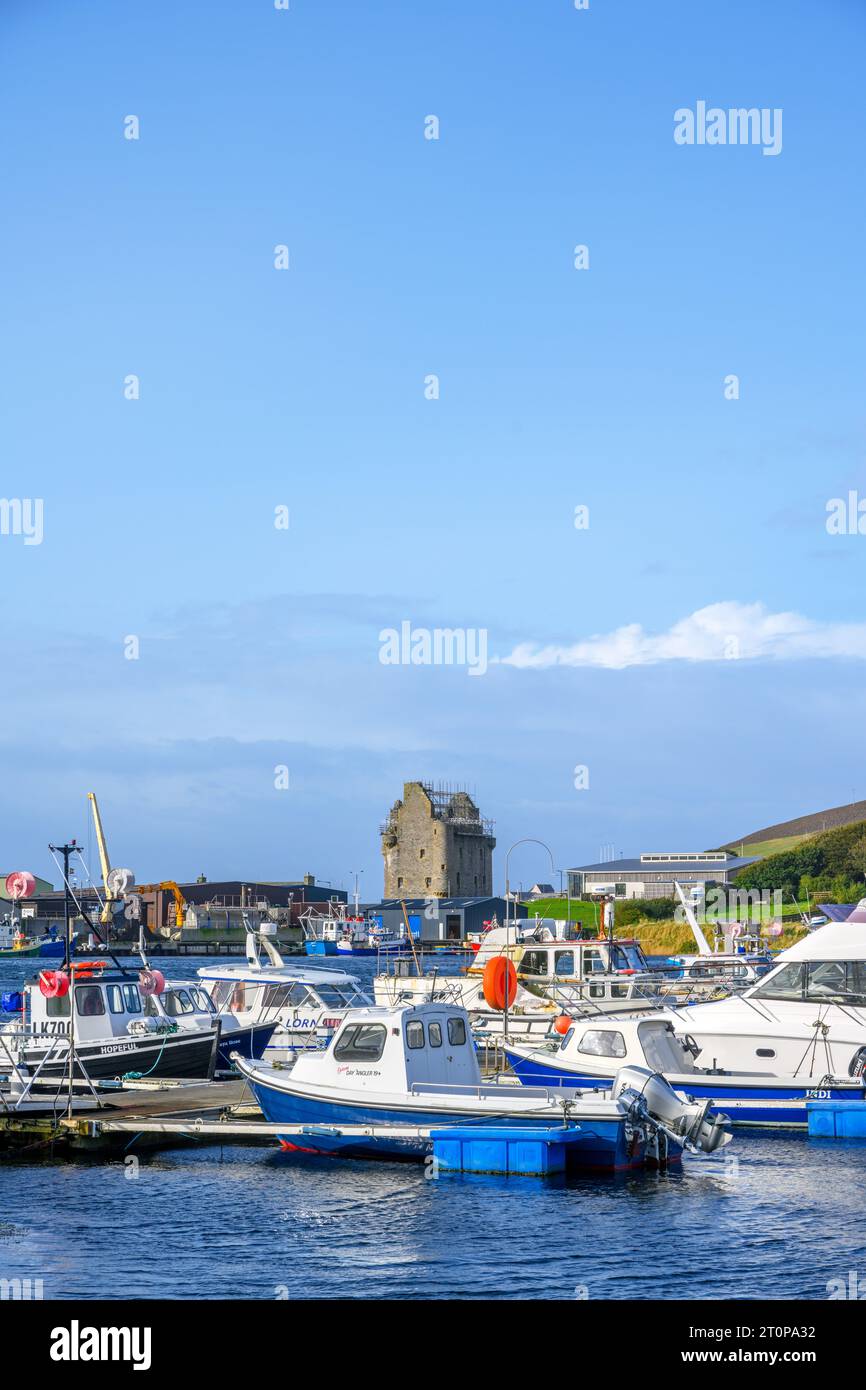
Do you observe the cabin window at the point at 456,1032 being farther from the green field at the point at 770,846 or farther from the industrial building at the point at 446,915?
the green field at the point at 770,846

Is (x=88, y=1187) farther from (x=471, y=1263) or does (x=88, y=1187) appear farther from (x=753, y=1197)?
(x=753, y=1197)

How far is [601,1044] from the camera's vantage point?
29.6 meters

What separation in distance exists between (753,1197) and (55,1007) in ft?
54.8

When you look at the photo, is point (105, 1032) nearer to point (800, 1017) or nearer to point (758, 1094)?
point (758, 1094)

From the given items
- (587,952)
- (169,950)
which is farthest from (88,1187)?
(169,950)

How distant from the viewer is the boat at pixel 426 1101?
24.1 metres

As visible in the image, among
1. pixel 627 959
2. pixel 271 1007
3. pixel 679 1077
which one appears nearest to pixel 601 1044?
pixel 679 1077

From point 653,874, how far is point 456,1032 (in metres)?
135

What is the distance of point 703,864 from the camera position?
159500 millimetres

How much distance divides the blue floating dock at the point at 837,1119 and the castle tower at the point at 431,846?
460 ft

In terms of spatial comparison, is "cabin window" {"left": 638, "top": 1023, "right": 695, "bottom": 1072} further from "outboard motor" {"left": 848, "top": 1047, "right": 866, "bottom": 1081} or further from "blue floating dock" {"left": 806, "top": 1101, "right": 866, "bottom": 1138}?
"outboard motor" {"left": 848, "top": 1047, "right": 866, "bottom": 1081}

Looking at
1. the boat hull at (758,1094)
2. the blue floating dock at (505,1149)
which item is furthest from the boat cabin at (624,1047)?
the blue floating dock at (505,1149)

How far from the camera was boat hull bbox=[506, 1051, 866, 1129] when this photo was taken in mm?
28906

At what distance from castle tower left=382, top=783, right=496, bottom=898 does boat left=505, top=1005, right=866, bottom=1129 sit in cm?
13884
